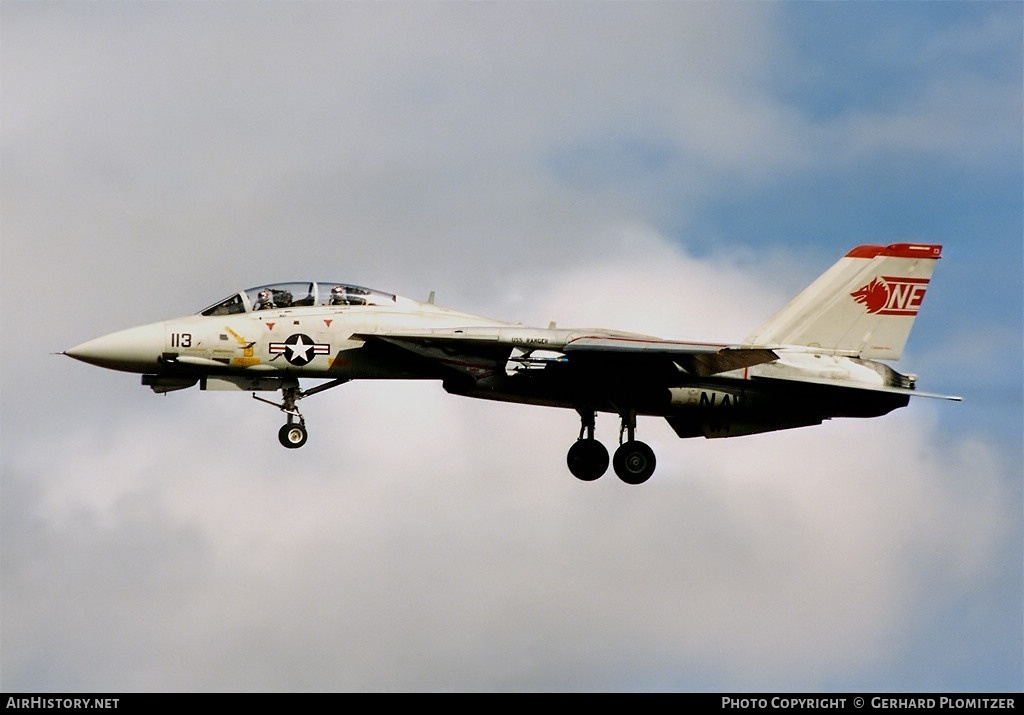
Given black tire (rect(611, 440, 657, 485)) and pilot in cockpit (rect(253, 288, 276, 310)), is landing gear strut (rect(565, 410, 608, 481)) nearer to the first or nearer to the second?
black tire (rect(611, 440, 657, 485))

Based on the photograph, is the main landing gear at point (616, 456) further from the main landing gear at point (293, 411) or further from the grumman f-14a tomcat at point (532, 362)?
the main landing gear at point (293, 411)

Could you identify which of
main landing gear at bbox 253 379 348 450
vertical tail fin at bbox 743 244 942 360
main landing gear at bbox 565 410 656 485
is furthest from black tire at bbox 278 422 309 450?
vertical tail fin at bbox 743 244 942 360

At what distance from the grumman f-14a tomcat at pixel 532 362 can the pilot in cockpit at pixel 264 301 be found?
0.7 inches

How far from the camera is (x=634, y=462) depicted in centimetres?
3475

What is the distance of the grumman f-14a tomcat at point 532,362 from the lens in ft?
108

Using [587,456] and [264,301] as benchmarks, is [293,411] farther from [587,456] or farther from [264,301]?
[587,456]

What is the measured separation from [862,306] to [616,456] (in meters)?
5.87

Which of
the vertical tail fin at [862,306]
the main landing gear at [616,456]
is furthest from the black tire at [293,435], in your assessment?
the vertical tail fin at [862,306]

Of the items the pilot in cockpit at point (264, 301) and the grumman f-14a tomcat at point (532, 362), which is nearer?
the grumman f-14a tomcat at point (532, 362)

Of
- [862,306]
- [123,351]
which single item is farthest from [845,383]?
[123,351]

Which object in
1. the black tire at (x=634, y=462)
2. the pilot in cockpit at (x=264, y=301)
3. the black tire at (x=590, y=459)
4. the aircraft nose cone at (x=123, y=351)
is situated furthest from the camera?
the black tire at (x=590, y=459)

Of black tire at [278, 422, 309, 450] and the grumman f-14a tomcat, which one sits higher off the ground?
the grumman f-14a tomcat

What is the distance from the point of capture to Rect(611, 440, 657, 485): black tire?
34.8 meters
